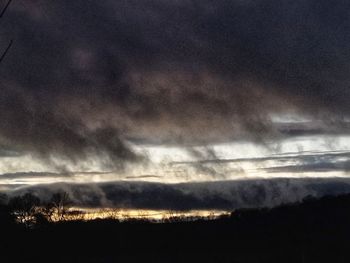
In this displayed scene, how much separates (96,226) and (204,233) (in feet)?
43.9

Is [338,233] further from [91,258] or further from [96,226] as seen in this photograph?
[96,226]

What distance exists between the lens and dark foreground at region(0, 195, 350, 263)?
2101 inches

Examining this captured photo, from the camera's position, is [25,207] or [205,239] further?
[25,207]

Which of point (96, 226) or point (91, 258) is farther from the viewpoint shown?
point (96, 226)

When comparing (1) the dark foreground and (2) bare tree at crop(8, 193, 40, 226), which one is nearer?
(1) the dark foreground

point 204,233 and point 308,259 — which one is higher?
point 204,233

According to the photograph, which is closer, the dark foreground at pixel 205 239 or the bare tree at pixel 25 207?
the dark foreground at pixel 205 239

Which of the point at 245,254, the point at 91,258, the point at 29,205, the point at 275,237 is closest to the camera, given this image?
the point at 245,254

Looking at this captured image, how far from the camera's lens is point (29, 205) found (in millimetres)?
90750

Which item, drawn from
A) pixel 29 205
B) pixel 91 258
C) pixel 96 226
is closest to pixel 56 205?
pixel 29 205

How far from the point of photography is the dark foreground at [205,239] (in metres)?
53.4

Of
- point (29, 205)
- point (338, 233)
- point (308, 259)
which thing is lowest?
point (308, 259)

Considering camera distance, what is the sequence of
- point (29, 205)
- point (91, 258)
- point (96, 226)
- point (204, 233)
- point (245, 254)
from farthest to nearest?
point (29, 205) < point (96, 226) < point (204, 233) < point (91, 258) < point (245, 254)

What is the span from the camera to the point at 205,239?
65.2 m
